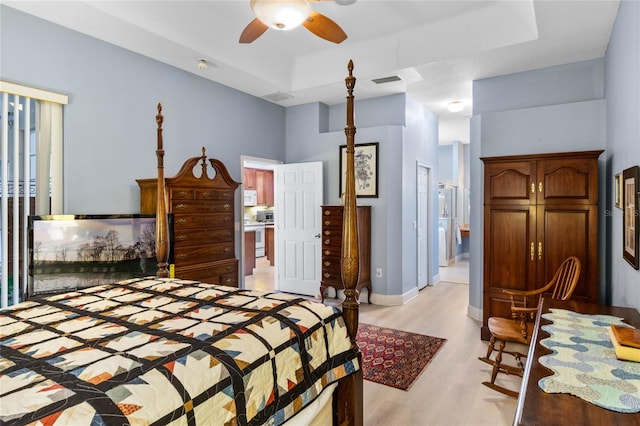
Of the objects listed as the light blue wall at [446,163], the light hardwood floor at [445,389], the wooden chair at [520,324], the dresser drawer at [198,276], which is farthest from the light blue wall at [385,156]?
the light blue wall at [446,163]

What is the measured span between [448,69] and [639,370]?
11.7ft

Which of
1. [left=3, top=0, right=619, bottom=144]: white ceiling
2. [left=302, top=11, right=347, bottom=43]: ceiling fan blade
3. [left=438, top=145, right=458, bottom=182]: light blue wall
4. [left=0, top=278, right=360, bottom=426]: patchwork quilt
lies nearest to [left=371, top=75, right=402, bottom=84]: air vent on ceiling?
[left=3, top=0, right=619, bottom=144]: white ceiling

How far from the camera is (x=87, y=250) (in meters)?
3.00

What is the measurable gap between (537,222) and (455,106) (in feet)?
8.67

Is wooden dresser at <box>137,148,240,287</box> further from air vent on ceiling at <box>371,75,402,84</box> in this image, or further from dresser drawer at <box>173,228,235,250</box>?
air vent on ceiling at <box>371,75,402,84</box>

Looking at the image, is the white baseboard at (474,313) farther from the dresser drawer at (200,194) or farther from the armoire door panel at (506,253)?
the dresser drawer at (200,194)

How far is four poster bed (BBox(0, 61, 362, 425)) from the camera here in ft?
3.38

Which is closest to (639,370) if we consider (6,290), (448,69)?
(448,69)

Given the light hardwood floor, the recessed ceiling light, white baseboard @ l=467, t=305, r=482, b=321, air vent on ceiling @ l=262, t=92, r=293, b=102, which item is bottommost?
the light hardwood floor

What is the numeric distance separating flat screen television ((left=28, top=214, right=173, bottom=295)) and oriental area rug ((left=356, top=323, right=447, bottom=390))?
2164 millimetres

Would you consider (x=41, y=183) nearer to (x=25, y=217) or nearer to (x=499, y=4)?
(x=25, y=217)

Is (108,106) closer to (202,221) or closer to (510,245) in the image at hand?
(202,221)

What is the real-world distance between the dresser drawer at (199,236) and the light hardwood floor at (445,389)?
1.91m

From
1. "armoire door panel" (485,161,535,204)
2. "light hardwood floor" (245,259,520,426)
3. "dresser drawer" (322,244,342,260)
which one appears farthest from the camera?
"dresser drawer" (322,244,342,260)
